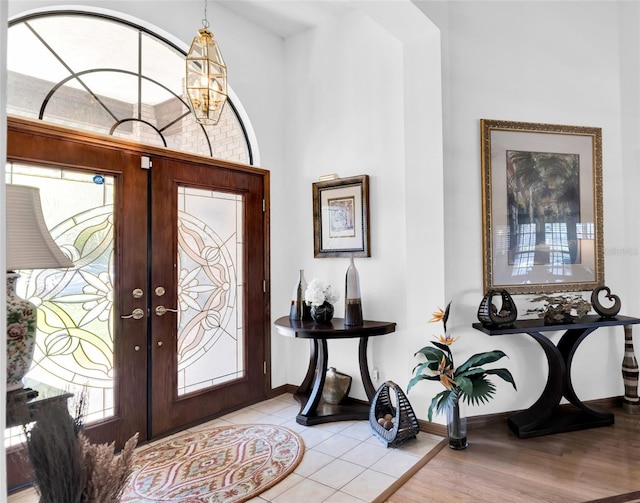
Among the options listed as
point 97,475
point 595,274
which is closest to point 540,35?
point 595,274

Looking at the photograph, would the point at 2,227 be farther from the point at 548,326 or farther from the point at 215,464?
the point at 548,326

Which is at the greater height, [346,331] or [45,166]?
[45,166]

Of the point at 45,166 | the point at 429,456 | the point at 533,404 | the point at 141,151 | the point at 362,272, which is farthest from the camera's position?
the point at 362,272

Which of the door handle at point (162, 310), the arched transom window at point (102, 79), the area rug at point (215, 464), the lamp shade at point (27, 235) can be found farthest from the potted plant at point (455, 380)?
the arched transom window at point (102, 79)

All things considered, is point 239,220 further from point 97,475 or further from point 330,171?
point 97,475

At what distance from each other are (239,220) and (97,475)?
2.45 m

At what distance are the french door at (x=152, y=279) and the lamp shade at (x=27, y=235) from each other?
0.92m

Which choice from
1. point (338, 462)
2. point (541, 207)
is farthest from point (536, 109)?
point (338, 462)

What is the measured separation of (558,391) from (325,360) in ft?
5.42

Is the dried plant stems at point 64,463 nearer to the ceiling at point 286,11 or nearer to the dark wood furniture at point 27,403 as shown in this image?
the dark wood furniture at point 27,403

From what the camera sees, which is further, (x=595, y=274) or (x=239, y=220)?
(x=239, y=220)

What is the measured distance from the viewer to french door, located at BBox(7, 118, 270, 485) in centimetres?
239

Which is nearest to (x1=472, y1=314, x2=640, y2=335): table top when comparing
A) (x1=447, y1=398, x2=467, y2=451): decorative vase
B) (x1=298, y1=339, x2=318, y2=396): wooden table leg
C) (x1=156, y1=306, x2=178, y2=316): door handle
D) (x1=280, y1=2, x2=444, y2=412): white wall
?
(x1=280, y1=2, x2=444, y2=412): white wall

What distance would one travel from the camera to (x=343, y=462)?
7.95ft
